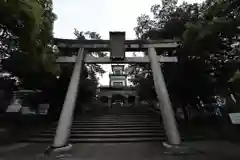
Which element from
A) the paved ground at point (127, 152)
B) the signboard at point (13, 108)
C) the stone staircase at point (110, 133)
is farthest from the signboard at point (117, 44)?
the paved ground at point (127, 152)

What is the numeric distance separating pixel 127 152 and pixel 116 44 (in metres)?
8.89

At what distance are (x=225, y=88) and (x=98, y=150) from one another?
7.55 meters

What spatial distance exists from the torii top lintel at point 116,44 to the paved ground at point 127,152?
7.28 m

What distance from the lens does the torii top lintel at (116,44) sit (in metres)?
16.8

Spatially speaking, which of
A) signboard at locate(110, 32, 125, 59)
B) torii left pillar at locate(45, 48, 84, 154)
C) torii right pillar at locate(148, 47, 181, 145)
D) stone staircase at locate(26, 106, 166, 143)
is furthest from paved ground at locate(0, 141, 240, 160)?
signboard at locate(110, 32, 125, 59)

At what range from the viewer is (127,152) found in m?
9.01

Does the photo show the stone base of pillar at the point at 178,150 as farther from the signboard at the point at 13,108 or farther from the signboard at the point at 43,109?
the signboard at the point at 43,109

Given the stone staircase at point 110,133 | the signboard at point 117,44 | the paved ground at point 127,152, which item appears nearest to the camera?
the paved ground at point 127,152

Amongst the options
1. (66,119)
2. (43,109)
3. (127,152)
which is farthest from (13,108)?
(127,152)

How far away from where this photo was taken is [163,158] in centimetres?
813

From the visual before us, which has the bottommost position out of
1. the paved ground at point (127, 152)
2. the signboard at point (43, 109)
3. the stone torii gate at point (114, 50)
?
the paved ground at point (127, 152)

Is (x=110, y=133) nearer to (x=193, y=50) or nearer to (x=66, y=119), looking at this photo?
(x=66, y=119)

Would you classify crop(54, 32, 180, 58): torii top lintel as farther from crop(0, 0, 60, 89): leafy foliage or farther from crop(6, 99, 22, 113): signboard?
crop(6, 99, 22, 113): signboard

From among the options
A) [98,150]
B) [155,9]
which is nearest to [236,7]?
[98,150]
